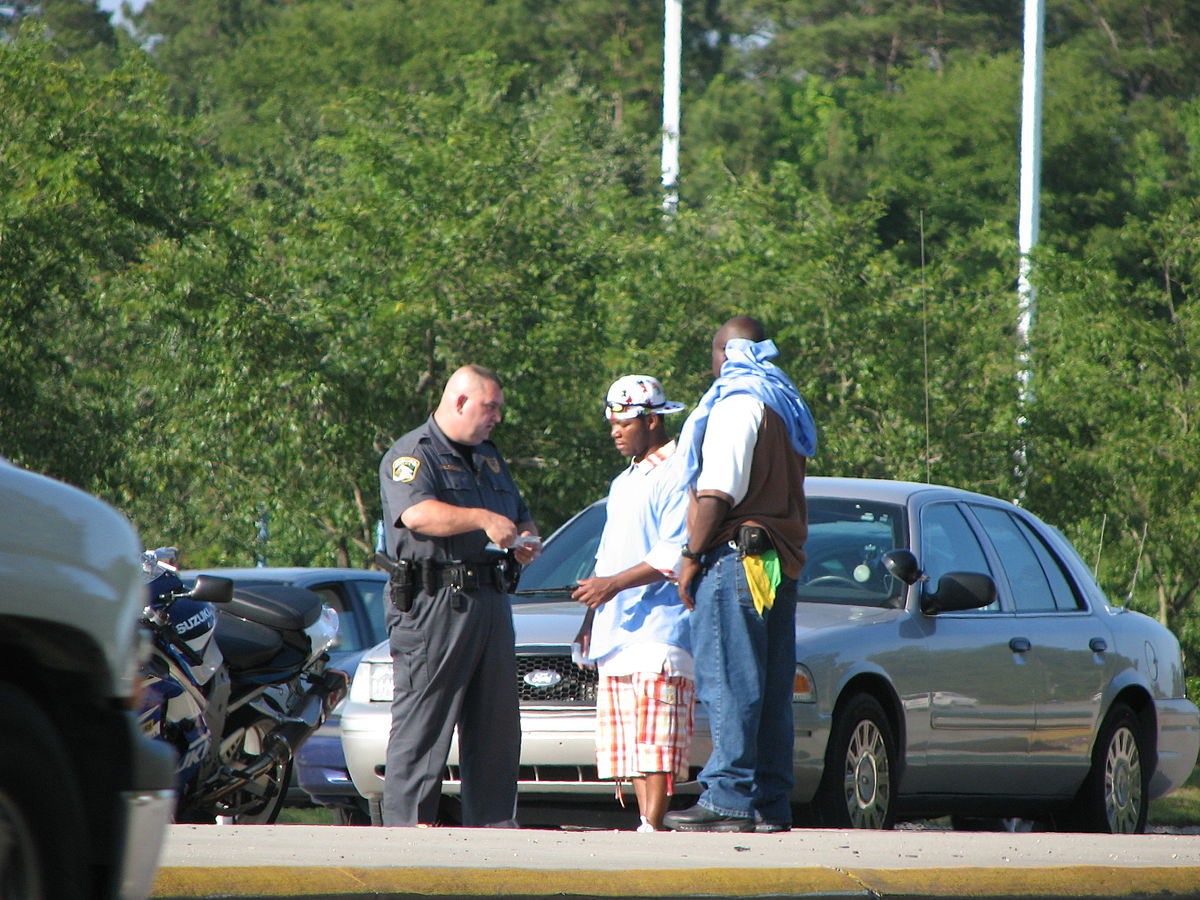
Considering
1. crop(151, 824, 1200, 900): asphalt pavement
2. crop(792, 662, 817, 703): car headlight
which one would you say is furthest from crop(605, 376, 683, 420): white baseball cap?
crop(151, 824, 1200, 900): asphalt pavement

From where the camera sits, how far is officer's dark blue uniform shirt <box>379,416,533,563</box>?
736 cm

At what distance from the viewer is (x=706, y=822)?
274 inches

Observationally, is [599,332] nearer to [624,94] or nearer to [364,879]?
[364,879]

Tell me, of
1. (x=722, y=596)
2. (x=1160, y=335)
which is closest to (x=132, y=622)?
(x=722, y=596)

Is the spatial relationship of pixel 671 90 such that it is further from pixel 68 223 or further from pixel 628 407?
pixel 628 407

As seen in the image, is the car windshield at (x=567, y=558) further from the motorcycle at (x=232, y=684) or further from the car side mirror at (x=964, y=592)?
the car side mirror at (x=964, y=592)

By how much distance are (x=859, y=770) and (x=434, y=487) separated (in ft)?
7.06

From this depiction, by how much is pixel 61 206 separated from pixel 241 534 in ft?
11.7

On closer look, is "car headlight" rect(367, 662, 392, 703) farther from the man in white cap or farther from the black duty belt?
the black duty belt

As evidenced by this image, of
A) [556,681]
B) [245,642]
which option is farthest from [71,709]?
[245,642]

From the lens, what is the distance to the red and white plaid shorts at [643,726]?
7457mm

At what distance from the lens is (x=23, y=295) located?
17.3 metres

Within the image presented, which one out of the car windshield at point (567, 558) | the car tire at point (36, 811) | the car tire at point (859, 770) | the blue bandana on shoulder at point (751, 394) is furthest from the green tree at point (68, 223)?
the car tire at point (36, 811)

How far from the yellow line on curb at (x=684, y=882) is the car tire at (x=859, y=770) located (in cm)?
227
